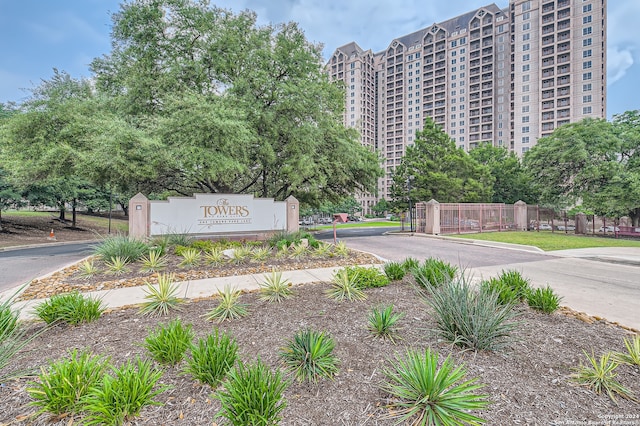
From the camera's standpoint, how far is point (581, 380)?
2646 mm

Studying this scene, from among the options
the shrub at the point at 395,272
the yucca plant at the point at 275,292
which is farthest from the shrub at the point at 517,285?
the yucca plant at the point at 275,292

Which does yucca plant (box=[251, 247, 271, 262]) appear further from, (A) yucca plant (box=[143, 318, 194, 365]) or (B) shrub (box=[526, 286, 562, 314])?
(B) shrub (box=[526, 286, 562, 314])

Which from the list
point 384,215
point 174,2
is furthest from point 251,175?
point 384,215

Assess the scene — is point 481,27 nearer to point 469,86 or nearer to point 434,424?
point 469,86

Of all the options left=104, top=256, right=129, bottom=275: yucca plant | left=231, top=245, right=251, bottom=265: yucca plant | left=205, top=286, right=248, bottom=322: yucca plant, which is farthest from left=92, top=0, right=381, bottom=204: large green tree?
left=205, top=286, right=248, bottom=322: yucca plant

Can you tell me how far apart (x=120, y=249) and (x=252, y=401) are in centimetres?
758

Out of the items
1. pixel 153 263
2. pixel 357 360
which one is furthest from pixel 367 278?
pixel 153 263

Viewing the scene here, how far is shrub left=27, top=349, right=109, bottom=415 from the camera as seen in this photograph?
2.21 metres

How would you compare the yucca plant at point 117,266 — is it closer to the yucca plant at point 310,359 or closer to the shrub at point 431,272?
the yucca plant at point 310,359

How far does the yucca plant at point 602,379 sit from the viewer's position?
8.14 feet

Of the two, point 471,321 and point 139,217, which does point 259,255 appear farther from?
point 471,321

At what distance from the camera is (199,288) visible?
6.10m

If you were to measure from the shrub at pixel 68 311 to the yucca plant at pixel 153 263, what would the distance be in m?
3.33

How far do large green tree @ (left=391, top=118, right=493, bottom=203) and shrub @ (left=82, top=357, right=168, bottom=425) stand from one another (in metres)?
23.7
